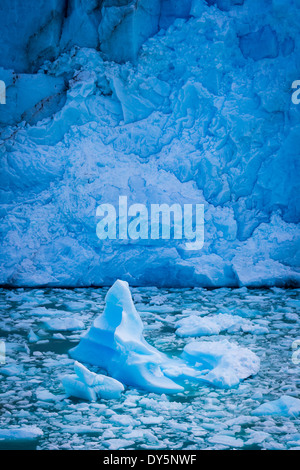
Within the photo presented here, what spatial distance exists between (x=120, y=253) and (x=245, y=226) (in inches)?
40.0

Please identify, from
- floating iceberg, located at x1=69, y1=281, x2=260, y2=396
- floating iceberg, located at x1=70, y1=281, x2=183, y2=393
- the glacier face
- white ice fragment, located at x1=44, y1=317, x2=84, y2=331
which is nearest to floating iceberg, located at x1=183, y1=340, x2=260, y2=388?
floating iceberg, located at x1=69, y1=281, x2=260, y2=396

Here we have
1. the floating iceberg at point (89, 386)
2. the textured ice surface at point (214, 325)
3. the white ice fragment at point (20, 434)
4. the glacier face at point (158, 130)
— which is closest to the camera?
the white ice fragment at point (20, 434)

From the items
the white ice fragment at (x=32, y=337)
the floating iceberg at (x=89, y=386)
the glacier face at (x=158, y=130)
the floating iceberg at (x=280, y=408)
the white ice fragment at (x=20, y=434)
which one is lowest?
the white ice fragment at (x=20, y=434)

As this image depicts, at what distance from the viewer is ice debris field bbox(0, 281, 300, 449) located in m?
2.12

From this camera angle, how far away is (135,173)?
484 cm

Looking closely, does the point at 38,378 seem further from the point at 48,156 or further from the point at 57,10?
the point at 57,10

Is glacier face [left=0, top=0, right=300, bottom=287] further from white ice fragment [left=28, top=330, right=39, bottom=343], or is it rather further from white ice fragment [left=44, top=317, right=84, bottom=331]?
white ice fragment [left=28, top=330, right=39, bottom=343]

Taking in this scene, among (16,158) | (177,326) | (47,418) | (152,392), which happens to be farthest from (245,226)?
(47,418)

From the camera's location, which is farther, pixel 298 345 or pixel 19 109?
pixel 19 109

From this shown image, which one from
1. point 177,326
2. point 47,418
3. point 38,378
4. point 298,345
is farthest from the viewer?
point 177,326

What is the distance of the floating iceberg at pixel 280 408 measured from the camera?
230 cm

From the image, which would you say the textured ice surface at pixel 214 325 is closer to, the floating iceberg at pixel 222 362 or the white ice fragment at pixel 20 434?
the floating iceberg at pixel 222 362

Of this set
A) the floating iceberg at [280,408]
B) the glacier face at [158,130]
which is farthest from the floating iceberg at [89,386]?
the glacier face at [158,130]

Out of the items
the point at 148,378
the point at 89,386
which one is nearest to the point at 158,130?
the point at 148,378
